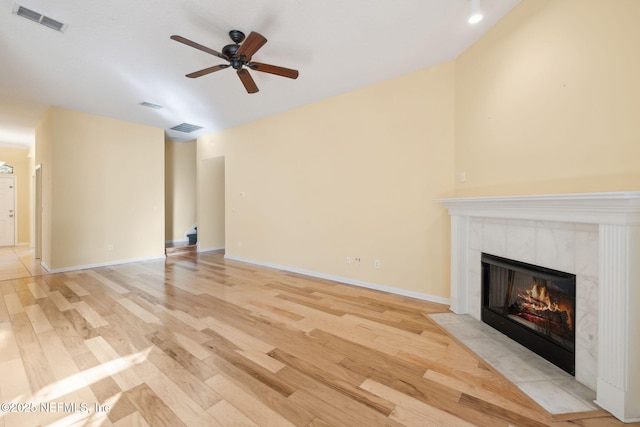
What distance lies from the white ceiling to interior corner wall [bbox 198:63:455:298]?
1.26 feet

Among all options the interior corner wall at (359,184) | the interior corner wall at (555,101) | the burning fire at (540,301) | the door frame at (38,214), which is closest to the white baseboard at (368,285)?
the interior corner wall at (359,184)

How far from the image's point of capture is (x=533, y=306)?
222 cm

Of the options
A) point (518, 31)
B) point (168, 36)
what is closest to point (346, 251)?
point (518, 31)

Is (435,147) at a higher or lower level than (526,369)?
higher

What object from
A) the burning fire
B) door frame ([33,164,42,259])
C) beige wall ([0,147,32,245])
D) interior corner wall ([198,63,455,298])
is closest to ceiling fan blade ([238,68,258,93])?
interior corner wall ([198,63,455,298])

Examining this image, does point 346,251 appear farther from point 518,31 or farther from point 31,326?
point 31,326

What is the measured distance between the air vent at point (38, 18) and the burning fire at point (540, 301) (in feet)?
16.6

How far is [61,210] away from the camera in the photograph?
4.80m

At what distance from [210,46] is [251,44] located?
0.83 metres

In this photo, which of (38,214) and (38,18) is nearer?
(38,18)

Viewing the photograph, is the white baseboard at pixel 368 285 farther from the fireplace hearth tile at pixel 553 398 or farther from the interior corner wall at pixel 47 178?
the interior corner wall at pixel 47 178

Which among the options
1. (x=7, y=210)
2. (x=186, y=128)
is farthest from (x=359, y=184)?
(x=7, y=210)

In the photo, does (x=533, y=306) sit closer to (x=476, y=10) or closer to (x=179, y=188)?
(x=476, y=10)

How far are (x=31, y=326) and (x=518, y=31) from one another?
547cm
